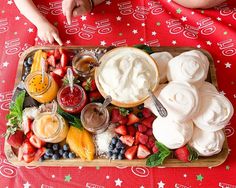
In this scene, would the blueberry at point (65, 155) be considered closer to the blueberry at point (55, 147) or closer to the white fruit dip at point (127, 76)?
the blueberry at point (55, 147)

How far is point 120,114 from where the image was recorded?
105 centimetres

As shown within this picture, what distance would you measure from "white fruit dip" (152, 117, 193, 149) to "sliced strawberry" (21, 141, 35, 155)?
386mm

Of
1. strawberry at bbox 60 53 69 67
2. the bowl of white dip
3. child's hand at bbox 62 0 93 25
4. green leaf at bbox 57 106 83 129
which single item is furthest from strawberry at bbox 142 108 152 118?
child's hand at bbox 62 0 93 25

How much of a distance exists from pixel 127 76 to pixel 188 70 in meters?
0.18

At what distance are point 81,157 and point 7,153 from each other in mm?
247

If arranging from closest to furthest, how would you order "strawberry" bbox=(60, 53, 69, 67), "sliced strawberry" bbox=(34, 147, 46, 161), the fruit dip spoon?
1. the fruit dip spoon
2. "sliced strawberry" bbox=(34, 147, 46, 161)
3. "strawberry" bbox=(60, 53, 69, 67)

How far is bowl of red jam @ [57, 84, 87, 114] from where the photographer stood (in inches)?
40.7

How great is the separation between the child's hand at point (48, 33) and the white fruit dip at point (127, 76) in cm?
30

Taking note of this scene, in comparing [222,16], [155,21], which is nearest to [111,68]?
[155,21]

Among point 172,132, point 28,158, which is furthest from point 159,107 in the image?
point 28,158

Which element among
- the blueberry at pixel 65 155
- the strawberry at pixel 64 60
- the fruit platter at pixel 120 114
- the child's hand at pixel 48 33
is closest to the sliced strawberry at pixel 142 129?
the fruit platter at pixel 120 114

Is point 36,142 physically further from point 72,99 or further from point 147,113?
point 147,113

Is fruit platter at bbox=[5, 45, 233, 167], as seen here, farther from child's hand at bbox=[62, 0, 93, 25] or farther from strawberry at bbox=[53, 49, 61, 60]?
child's hand at bbox=[62, 0, 93, 25]

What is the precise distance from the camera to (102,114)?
1042 mm
